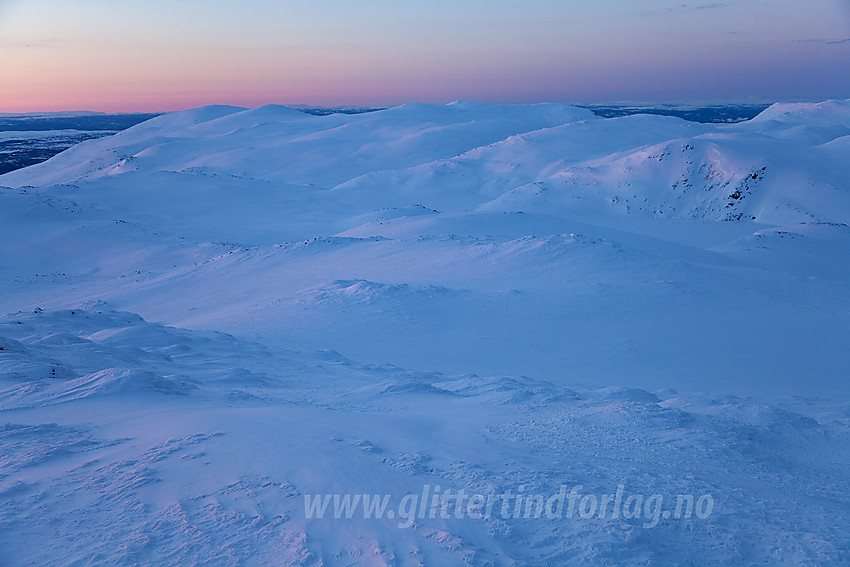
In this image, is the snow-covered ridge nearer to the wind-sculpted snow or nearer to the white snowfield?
the white snowfield

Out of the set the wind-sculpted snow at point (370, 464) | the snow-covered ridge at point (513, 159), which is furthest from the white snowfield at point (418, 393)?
the snow-covered ridge at point (513, 159)

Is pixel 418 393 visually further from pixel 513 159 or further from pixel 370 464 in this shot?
pixel 513 159

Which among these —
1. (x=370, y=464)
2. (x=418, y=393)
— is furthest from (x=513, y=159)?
(x=370, y=464)

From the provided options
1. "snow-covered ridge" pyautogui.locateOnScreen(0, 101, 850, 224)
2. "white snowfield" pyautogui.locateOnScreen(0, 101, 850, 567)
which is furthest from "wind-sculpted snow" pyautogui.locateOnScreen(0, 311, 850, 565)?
"snow-covered ridge" pyautogui.locateOnScreen(0, 101, 850, 224)

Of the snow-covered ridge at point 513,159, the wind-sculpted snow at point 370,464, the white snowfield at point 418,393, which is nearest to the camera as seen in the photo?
the wind-sculpted snow at point 370,464

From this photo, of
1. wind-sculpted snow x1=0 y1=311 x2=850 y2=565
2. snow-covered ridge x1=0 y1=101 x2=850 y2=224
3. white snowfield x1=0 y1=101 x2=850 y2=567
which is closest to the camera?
wind-sculpted snow x1=0 y1=311 x2=850 y2=565

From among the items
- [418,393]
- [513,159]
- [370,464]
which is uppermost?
[513,159]

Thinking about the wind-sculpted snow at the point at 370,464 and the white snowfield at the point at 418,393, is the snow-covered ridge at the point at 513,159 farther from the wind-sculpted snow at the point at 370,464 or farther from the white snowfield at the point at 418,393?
the wind-sculpted snow at the point at 370,464

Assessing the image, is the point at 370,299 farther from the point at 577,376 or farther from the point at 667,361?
the point at 667,361
